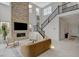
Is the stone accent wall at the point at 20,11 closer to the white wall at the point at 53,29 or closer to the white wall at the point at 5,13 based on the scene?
the white wall at the point at 5,13

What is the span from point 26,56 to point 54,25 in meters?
6.31

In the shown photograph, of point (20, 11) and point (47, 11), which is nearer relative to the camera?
point (20, 11)

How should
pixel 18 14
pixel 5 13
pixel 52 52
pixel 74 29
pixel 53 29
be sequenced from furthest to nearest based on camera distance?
pixel 74 29 → pixel 53 29 → pixel 18 14 → pixel 5 13 → pixel 52 52

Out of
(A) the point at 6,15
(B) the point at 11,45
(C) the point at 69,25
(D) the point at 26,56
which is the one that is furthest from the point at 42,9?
(D) the point at 26,56

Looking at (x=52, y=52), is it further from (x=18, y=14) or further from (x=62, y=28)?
(x=62, y=28)

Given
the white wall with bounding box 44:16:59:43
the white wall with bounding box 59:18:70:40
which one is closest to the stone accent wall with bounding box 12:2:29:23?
the white wall with bounding box 44:16:59:43

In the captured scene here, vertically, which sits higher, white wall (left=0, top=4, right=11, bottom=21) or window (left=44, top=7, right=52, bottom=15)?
window (left=44, top=7, right=52, bottom=15)

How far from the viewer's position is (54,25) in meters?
10.1

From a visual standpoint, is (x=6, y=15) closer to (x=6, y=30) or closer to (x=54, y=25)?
(x=6, y=30)

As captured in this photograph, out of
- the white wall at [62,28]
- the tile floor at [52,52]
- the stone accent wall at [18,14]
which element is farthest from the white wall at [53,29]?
the tile floor at [52,52]

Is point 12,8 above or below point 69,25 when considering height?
above

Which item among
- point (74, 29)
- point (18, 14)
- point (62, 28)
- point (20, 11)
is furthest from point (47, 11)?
point (18, 14)

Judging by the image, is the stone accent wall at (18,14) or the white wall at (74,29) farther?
the white wall at (74,29)

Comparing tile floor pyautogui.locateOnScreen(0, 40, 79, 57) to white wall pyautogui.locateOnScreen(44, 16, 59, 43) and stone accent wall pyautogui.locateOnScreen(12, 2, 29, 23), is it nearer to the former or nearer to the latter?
stone accent wall pyautogui.locateOnScreen(12, 2, 29, 23)
